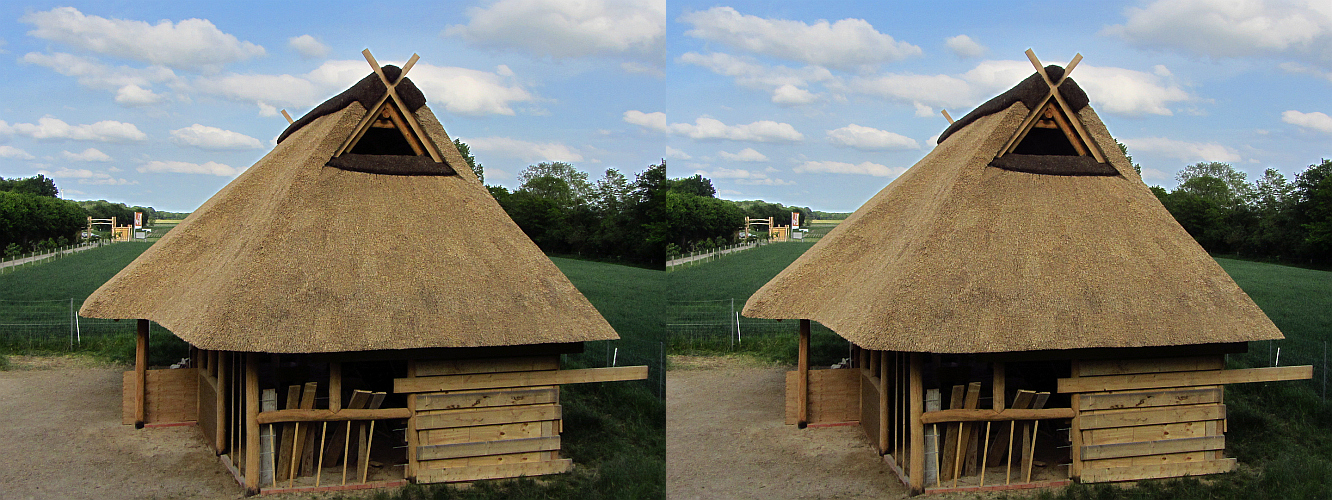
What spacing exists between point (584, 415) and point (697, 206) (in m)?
29.4

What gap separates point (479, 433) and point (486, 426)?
0.41 ft

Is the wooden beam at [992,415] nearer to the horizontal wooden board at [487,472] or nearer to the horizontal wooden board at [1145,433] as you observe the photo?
the horizontal wooden board at [1145,433]

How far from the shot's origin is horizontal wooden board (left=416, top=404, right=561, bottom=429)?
10844 mm

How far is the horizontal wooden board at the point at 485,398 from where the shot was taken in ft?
35.5

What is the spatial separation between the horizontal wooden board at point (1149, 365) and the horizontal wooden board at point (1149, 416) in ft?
1.75

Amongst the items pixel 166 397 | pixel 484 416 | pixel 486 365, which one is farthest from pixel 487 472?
pixel 166 397

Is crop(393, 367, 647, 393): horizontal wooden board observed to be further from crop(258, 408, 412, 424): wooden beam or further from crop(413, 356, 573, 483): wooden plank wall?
crop(258, 408, 412, 424): wooden beam

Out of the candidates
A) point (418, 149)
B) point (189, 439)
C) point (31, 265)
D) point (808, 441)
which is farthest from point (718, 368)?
point (31, 265)

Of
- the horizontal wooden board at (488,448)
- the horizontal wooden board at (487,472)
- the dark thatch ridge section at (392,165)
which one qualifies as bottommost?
the horizontal wooden board at (487,472)

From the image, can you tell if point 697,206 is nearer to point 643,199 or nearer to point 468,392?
point 643,199

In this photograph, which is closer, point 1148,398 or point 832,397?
point 1148,398

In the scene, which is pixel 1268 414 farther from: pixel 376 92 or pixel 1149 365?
pixel 376 92

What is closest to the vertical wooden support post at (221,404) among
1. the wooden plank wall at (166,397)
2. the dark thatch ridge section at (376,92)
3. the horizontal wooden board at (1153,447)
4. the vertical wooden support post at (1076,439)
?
the wooden plank wall at (166,397)

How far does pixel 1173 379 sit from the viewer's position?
1116cm
